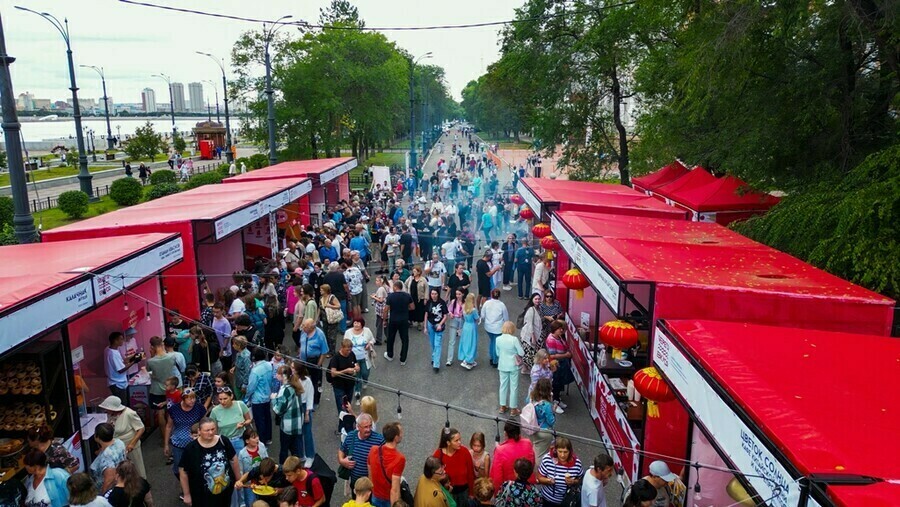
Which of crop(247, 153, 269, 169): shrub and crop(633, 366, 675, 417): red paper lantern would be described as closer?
crop(633, 366, 675, 417): red paper lantern

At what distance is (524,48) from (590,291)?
19.3 meters

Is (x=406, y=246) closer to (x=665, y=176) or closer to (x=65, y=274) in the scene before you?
(x=665, y=176)

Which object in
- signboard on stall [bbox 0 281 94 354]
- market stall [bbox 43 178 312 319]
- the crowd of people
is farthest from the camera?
market stall [bbox 43 178 312 319]

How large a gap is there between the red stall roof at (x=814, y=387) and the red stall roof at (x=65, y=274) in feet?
20.1

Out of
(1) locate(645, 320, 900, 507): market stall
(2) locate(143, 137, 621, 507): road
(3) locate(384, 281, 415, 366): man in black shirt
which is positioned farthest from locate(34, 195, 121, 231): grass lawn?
(1) locate(645, 320, 900, 507): market stall

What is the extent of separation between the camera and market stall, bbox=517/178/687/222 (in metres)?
14.0

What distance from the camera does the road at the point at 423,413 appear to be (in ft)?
25.7

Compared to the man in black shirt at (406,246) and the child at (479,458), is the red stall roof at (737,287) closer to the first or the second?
the child at (479,458)

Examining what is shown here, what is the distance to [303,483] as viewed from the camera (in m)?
5.29

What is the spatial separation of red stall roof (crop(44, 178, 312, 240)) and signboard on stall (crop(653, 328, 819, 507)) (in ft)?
28.0

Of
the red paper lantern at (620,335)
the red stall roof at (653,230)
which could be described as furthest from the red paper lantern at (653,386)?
the red stall roof at (653,230)

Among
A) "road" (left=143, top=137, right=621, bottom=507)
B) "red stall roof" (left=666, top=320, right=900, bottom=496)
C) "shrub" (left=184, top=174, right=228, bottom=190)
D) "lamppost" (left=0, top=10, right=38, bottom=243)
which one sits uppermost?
"lamppost" (left=0, top=10, right=38, bottom=243)

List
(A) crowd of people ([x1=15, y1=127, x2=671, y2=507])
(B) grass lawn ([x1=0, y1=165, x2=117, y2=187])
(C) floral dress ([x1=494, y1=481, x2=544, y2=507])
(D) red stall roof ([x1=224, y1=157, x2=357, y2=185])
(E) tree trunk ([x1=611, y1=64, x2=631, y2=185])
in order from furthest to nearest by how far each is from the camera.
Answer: (B) grass lawn ([x1=0, y1=165, x2=117, y2=187]) < (E) tree trunk ([x1=611, y1=64, x2=631, y2=185]) < (D) red stall roof ([x1=224, y1=157, x2=357, y2=185]) < (A) crowd of people ([x1=15, y1=127, x2=671, y2=507]) < (C) floral dress ([x1=494, y1=481, x2=544, y2=507])

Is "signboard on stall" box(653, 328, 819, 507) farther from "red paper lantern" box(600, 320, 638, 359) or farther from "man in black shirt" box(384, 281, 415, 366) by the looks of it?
"man in black shirt" box(384, 281, 415, 366)
